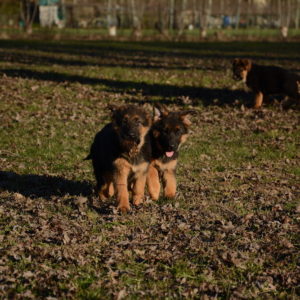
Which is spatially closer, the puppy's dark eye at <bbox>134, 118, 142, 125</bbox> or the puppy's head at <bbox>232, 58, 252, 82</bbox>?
the puppy's dark eye at <bbox>134, 118, 142, 125</bbox>

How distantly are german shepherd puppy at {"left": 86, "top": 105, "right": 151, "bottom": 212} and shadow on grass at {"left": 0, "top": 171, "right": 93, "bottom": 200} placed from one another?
1290mm

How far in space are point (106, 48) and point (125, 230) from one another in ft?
102

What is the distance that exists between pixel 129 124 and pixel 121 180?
796 mm

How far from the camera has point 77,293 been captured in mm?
5539

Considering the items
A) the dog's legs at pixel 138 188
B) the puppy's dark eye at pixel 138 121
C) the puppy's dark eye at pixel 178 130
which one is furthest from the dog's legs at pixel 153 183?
the puppy's dark eye at pixel 138 121

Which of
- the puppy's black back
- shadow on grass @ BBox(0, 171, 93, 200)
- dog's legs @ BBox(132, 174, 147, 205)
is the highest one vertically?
the puppy's black back

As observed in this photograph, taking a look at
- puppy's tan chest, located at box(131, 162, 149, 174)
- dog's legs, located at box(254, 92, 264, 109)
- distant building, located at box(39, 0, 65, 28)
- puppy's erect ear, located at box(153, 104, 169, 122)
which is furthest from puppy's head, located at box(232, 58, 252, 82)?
distant building, located at box(39, 0, 65, 28)

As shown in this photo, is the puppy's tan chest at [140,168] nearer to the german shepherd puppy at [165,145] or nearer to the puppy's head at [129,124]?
the puppy's head at [129,124]

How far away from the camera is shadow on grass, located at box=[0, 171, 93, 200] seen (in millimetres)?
9586

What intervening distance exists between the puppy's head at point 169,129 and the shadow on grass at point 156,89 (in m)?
10.6

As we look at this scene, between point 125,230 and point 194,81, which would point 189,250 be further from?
point 194,81

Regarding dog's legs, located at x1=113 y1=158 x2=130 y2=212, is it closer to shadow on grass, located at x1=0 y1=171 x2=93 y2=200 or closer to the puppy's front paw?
the puppy's front paw

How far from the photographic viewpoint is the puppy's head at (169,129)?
8820 millimetres

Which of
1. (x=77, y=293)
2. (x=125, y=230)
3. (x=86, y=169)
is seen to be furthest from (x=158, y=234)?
(x=86, y=169)
